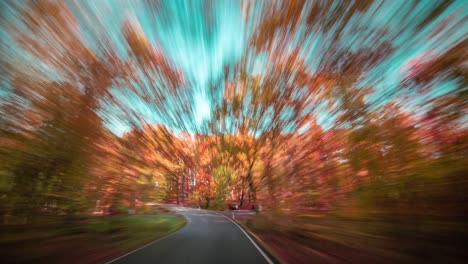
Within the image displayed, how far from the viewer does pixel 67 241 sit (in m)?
5.65

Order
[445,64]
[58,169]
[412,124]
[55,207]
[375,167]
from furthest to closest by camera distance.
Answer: [55,207] → [58,169] → [375,167] → [412,124] → [445,64]

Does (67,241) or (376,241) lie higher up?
(376,241)

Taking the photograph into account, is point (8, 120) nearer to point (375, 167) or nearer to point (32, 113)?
point (32, 113)

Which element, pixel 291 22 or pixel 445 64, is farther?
pixel 291 22

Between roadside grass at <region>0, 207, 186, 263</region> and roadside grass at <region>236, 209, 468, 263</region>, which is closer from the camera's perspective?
roadside grass at <region>236, 209, 468, 263</region>

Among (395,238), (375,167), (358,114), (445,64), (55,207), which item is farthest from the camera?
(55,207)

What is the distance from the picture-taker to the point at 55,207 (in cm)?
494

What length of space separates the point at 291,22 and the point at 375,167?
2.49m

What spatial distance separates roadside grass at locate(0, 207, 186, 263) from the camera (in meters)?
4.19

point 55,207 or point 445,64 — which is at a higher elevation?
point 445,64

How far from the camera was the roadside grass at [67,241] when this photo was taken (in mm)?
4191

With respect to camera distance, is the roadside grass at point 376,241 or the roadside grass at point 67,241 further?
the roadside grass at point 67,241

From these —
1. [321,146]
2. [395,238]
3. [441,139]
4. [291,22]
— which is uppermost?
[291,22]

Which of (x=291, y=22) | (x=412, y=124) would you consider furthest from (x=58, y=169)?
(x=412, y=124)
